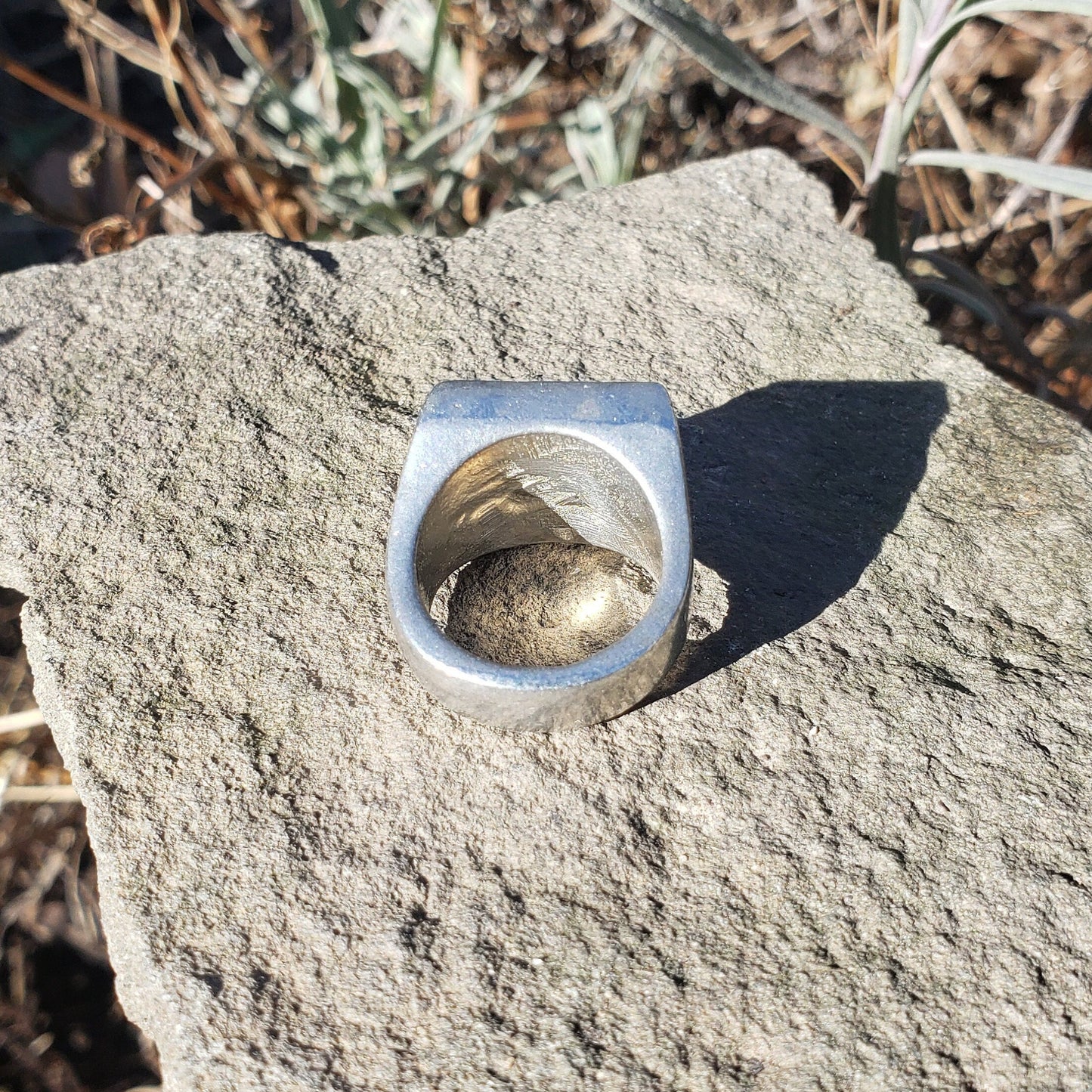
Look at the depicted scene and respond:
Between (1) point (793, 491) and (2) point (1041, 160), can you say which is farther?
(2) point (1041, 160)

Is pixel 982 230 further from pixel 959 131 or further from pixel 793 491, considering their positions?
pixel 793 491

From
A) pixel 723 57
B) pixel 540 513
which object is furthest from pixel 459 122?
pixel 540 513

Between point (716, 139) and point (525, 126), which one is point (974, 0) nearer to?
point (716, 139)

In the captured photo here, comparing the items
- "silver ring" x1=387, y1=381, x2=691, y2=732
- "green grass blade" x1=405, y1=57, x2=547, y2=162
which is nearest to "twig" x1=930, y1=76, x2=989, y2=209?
"green grass blade" x1=405, y1=57, x2=547, y2=162

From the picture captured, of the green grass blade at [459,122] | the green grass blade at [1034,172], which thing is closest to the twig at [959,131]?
the green grass blade at [1034,172]

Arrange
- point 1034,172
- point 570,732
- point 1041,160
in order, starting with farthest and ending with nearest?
point 1041,160 → point 1034,172 → point 570,732

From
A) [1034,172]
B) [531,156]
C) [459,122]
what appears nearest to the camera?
[1034,172]

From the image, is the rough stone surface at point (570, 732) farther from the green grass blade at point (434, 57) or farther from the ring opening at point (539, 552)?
the green grass blade at point (434, 57)
